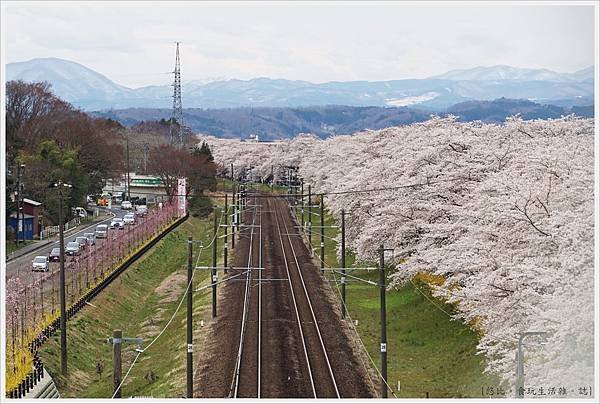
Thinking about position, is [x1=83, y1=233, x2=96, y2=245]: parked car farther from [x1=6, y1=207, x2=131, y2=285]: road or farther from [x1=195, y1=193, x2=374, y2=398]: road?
[x1=195, y1=193, x2=374, y2=398]: road

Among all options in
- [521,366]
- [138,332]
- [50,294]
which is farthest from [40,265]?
[521,366]

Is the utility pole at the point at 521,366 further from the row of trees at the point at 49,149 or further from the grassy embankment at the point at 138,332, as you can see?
the row of trees at the point at 49,149

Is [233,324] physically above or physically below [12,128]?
below

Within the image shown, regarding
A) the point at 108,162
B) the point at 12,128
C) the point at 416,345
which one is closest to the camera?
the point at 416,345

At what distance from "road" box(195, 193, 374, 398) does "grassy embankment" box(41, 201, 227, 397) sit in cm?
87

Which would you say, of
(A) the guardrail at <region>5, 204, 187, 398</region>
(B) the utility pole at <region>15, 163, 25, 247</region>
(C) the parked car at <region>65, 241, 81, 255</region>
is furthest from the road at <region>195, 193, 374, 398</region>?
(B) the utility pole at <region>15, 163, 25, 247</region>

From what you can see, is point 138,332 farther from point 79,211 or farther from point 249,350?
point 79,211

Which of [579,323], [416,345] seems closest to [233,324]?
[416,345]

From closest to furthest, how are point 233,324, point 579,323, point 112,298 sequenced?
1. point 579,323
2. point 233,324
3. point 112,298

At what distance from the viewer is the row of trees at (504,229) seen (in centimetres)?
1333

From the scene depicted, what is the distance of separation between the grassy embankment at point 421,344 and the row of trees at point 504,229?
77cm

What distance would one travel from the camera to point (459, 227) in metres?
21.0

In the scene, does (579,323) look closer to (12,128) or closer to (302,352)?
(302,352)

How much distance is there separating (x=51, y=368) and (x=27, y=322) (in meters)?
2.60
